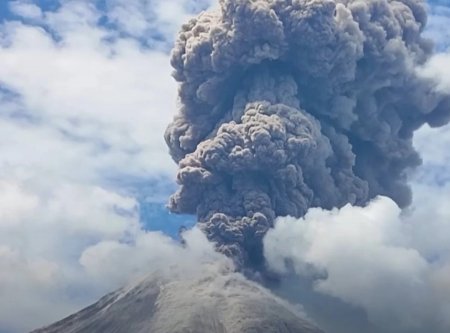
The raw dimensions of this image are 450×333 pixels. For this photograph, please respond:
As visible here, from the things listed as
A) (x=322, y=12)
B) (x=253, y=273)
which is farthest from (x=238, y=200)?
(x=322, y=12)

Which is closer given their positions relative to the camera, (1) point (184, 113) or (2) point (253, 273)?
(2) point (253, 273)

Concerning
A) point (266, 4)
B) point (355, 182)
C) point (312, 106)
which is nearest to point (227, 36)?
point (266, 4)

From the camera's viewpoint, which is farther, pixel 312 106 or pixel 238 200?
pixel 312 106

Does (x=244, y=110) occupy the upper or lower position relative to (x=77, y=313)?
upper

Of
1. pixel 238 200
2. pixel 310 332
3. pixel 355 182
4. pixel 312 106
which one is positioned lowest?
pixel 310 332

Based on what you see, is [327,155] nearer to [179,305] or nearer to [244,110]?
[244,110]

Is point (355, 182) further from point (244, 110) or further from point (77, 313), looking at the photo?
point (77, 313)
